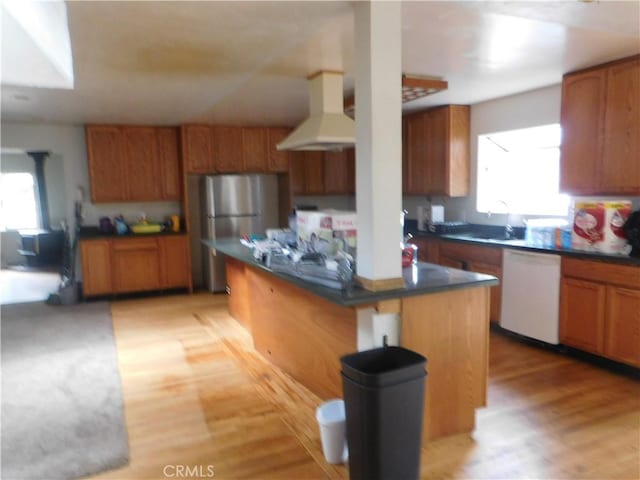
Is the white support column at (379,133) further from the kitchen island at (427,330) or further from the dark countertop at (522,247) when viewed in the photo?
the dark countertop at (522,247)

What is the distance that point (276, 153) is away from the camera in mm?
6434

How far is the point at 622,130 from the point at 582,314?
4.54ft

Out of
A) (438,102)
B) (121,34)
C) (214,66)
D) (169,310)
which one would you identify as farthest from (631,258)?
(169,310)

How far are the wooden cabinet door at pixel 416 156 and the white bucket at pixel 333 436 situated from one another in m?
3.63

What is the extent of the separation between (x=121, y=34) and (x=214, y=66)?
0.76 metres

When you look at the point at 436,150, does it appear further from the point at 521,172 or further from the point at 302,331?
the point at 302,331

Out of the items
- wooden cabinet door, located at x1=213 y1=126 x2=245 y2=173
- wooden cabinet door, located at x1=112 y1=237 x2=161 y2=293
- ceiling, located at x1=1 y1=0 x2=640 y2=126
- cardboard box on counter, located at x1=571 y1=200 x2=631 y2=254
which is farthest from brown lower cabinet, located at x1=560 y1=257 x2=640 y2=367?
wooden cabinet door, located at x1=112 y1=237 x2=161 y2=293

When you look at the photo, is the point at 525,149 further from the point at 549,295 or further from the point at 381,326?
the point at 381,326

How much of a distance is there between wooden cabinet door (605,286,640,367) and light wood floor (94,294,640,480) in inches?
6.9

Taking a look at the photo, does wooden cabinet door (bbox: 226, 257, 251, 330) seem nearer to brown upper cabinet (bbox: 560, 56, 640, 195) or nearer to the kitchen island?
the kitchen island

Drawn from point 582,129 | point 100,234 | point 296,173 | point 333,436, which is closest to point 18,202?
point 100,234

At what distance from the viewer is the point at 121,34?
2518 mm

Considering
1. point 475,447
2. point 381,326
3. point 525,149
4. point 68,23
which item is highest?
point 68,23

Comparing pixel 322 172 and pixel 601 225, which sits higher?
pixel 322 172
